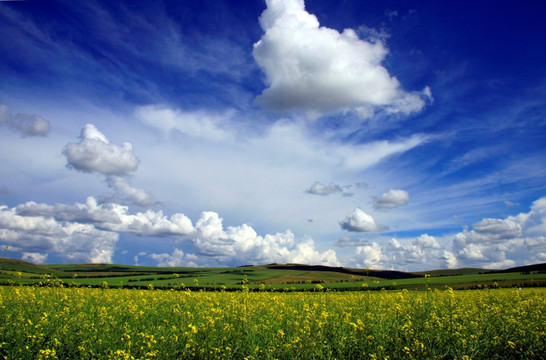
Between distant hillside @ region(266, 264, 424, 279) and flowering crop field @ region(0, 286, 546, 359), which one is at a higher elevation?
flowering crop field @ region(0, 286, 546, 359)

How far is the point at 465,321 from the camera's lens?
35.3 feet

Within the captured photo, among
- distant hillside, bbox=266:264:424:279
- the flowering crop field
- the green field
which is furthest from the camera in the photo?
distant hillside, bbox=266:264:424:279

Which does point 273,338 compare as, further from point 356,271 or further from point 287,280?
point 356,271

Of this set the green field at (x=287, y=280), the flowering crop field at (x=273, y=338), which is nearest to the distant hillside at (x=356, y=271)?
the green field at (x=287, y=280)

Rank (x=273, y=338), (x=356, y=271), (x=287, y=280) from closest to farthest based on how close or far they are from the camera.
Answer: (x=273, y=338), (x=287, y=280), (x=356, y=271)

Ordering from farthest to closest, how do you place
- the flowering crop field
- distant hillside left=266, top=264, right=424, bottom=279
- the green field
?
distant hillside left=266, top=264, right=424, bottom=279, the green field, the flowering crop field

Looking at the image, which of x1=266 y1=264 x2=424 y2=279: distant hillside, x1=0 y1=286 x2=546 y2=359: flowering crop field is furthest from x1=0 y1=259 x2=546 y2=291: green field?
x1=0 y1=286 x2=546 y2=359: flowering crop field


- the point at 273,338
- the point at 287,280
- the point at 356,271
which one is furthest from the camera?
the point at 356,271

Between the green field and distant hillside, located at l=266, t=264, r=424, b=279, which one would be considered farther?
distant hillside, located at l=266, t=264, r=424, b=279

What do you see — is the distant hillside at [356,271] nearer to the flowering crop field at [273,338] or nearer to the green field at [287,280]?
the green field at [287,280]

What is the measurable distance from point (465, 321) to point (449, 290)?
204 cm

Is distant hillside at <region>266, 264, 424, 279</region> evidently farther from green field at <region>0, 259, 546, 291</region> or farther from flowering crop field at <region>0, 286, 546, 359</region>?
flowering crop field at <region>0, 286, 546, 359</region>

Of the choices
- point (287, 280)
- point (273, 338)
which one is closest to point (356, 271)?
point (287, 280)

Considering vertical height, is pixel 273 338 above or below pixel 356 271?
above
